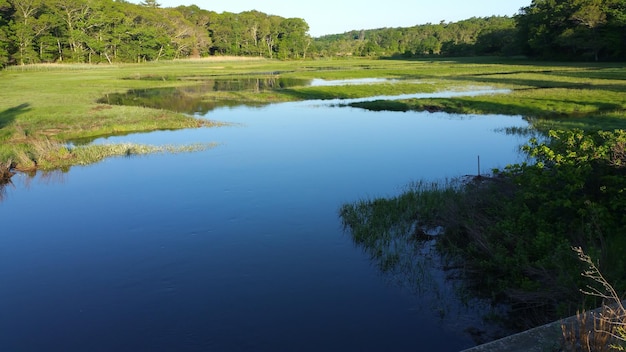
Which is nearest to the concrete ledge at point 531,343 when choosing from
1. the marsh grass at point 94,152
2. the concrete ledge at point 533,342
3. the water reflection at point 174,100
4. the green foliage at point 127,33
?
the concrete ledge at point 533,342

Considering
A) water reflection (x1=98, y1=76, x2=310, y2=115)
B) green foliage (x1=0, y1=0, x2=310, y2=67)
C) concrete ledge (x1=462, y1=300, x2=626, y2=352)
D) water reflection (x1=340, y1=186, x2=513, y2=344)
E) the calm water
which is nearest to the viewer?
concrete ledge (x1=462, y1=300, x2=626, y2=352)

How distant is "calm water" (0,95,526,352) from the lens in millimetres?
8117

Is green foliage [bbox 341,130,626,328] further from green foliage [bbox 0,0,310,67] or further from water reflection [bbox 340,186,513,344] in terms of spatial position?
green foliage [bbox 0,0,310,67]

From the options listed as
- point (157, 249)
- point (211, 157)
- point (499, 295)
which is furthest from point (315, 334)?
point (211, 157)

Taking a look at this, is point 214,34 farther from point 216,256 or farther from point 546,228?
point 546,228

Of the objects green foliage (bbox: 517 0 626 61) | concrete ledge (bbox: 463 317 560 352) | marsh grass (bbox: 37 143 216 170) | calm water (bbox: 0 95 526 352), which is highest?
green foliage (bbox: 517 0 626 61)

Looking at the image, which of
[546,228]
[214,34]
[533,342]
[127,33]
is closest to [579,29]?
[546,228]

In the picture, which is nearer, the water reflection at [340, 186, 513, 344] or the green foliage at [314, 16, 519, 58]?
the water reflection at [340, 186, 513, 344]

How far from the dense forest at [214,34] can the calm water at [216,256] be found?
6544cm

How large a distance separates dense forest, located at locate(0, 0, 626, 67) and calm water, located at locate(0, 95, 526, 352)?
65.4 m

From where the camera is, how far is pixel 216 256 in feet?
36.7

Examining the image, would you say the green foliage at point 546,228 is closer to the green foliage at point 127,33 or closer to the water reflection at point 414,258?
the water reflection at point 414,258

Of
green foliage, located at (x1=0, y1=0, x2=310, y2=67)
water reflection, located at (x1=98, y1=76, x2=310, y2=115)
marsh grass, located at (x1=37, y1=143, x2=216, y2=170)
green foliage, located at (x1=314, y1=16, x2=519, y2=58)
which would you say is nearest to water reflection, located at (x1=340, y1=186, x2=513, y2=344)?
marsh grass, located at (x1=37, y1=143, x2=216, y2=170)

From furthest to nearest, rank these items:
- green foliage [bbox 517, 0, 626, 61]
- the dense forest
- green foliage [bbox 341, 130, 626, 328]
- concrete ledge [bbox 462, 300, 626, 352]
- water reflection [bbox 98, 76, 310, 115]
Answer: the dense forest → green foliage [bbox 517, 0, 626, 61] → water reflection [bbox 98, 76, 310, 115] → green foliage [bbox 341, 130, 626, 328] → concrete ledge [bbox 462, 300, 626, 352]
